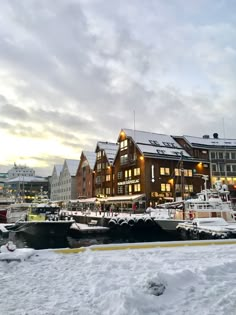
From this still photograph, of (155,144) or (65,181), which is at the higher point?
(155,144)

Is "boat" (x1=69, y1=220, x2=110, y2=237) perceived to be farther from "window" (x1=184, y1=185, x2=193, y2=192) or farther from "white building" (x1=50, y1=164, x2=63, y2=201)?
"white building" (x1=50, y1=164, x2=63, y2=201)

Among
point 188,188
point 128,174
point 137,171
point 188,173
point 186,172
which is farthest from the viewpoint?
point 128,174

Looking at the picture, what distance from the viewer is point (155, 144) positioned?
64.3m

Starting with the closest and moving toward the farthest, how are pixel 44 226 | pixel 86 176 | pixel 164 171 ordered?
pixel 44 226 → pixel 164 171 → pixel 86 176

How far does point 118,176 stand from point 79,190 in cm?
2471

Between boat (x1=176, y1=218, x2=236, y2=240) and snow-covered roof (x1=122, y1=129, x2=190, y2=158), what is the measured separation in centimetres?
2911

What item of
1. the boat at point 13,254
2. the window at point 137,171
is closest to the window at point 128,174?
the window at point 137,171

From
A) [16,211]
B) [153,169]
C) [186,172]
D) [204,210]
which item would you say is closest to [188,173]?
[186,172]

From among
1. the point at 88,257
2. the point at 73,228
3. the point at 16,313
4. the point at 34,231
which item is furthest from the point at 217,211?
the point at 16,313

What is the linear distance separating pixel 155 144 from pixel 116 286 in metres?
57.8

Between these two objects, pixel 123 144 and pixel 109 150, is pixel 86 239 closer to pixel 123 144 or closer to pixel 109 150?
pixel 123 144

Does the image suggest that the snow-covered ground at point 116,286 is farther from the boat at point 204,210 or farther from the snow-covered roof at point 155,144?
the snow-covered roof at point 155,144

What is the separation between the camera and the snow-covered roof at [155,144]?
60.6 meters

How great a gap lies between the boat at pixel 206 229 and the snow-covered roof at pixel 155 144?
29.1 m
